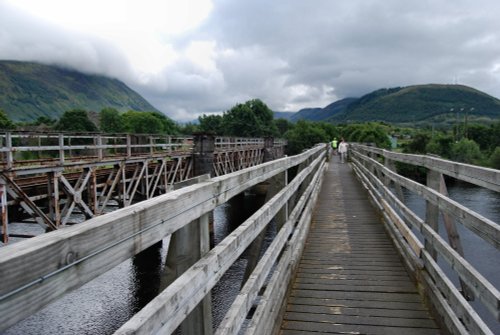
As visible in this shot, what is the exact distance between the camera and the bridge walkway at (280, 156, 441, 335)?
3668mm

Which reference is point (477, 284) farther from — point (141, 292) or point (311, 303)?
point (141, 292)

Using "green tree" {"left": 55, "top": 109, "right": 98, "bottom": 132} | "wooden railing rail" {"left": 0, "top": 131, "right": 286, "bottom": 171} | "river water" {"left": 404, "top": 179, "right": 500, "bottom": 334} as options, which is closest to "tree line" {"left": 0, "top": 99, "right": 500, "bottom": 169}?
"green tree" {"left": 55, "top": 109, "right": 98, "bottom": 132}

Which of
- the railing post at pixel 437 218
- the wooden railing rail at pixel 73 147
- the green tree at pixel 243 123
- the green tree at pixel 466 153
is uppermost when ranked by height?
the green tree at pixel 243 123

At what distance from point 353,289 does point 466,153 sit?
69117mm

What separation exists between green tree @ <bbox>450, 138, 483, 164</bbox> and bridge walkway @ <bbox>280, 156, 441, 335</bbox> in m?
65.5

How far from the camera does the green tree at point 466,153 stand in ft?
207

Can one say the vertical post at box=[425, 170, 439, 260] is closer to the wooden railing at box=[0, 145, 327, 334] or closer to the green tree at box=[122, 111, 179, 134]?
the wooden railing at box=[0, 145, 327, 334]

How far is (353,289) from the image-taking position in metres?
4.49

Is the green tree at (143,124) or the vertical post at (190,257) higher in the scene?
the green tree at (143,124)

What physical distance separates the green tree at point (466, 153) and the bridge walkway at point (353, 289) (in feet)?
215

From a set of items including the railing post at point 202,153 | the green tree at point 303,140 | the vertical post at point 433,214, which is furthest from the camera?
the green tree at point 303,140

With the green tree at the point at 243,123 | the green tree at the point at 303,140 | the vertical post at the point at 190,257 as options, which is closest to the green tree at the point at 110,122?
the green tree at the point at 243,123

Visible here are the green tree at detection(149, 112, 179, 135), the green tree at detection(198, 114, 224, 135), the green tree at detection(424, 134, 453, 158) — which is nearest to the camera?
the green tree at detection(424, 134, 453, 158)

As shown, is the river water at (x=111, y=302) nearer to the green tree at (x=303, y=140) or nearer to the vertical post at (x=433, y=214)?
the vertical post at (x=433, y=214)
